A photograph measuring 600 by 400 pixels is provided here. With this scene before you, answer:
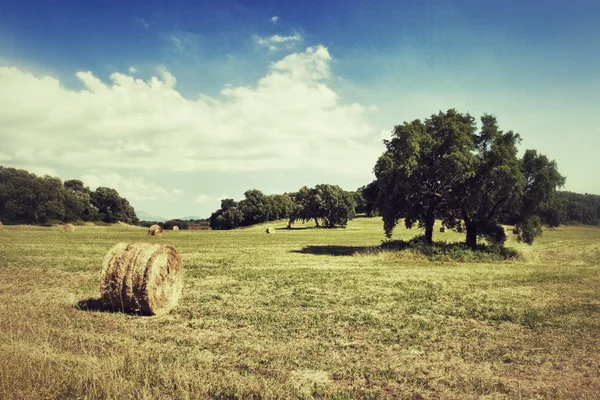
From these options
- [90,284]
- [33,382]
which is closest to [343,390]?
[33,382]

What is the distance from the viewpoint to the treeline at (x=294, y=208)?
333ft

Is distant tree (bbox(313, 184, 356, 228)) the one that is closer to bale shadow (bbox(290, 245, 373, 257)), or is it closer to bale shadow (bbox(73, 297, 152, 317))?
bale shadow (bbox(290, 245, 373, 257))

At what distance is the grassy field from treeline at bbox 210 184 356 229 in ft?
263

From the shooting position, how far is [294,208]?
11006cm

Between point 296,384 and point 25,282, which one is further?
point 25,282

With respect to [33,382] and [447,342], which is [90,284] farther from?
[447,342]

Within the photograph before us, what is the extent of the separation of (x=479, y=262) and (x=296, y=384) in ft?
88.1

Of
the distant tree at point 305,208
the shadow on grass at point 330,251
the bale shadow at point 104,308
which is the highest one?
the distant tree at point 305,208

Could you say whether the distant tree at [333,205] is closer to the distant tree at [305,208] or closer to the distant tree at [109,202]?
the distant tree at [305,208]

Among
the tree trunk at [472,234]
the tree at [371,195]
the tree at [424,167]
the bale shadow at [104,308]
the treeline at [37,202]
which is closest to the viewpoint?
the bale shadow at [104,308]

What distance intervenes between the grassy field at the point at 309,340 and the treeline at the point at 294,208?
80226 mm

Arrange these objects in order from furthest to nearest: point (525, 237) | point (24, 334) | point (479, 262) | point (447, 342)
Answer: point (525, 237), point (479, 262), point (447, 342), point (24, 334)

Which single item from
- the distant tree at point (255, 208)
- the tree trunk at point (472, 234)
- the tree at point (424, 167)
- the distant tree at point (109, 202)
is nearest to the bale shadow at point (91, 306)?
the tree at point (424, 167)

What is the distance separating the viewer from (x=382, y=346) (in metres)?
10.5
